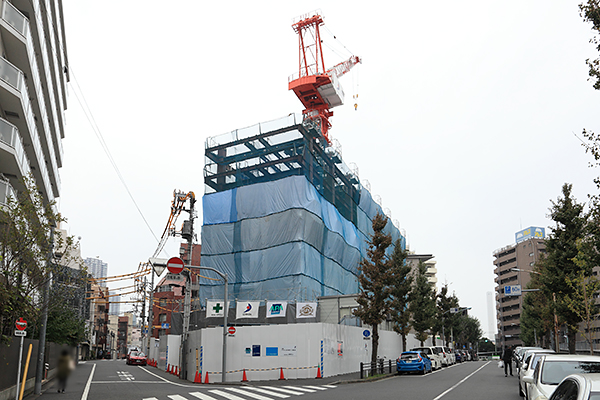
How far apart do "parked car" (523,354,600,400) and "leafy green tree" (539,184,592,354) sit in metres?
21.3

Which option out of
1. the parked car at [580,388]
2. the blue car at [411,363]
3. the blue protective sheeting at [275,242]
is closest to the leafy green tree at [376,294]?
the blue car at [411,363]

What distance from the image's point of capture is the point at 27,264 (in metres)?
16.8

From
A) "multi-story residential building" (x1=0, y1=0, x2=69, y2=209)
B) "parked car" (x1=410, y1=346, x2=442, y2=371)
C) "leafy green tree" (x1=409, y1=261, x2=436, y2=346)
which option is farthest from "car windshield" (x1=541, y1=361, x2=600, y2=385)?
"leafy green tree" (x1=409, y1=261, x2=436, y2=346)

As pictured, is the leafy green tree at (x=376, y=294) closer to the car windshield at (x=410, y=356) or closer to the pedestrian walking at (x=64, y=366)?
the car windshield at (x=410, y=356)

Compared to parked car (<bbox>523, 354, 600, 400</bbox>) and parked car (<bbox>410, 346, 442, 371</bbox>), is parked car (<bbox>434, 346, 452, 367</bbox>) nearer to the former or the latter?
parked car (<bbox>410, 346, 442, 371</bbox>)

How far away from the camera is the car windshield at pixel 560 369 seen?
1070 cm

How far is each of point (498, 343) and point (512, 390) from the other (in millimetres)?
135017

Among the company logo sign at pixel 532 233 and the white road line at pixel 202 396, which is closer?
the white road line at pixel 202 396

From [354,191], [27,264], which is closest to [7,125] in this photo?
[27,264]

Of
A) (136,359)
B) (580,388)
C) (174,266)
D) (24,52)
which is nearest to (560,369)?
(580,388)

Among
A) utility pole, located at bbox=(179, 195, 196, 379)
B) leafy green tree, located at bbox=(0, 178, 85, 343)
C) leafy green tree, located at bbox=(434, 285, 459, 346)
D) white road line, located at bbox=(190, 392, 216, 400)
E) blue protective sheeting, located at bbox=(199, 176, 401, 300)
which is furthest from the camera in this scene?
leafy green tree, located at bbox=(434, 285, 459, 346)

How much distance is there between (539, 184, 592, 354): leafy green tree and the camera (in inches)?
1195

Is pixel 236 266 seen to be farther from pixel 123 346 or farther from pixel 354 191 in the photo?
pixel 123 346

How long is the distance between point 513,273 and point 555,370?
122 m
